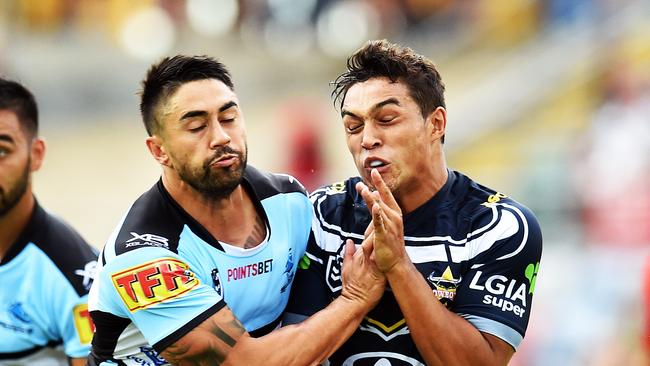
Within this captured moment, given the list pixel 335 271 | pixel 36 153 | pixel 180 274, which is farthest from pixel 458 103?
pixel 180 274

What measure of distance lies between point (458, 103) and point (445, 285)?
399 inches

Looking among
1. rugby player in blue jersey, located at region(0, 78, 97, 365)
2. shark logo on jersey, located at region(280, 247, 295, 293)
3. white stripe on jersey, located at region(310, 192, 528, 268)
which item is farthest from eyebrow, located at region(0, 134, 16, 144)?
white stripe on jersey, located at region(310, 192, 528, 268)

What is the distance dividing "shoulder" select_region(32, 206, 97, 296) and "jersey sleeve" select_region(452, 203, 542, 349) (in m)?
1.91

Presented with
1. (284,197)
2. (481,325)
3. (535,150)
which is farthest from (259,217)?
(535,150)

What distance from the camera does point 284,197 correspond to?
550 centimetres

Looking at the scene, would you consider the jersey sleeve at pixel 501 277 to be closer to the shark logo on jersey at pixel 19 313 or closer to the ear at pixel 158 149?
the ear at pixel 158 149

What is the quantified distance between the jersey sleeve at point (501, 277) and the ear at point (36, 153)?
232 centimetres

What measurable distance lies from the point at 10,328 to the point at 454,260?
2.27 m

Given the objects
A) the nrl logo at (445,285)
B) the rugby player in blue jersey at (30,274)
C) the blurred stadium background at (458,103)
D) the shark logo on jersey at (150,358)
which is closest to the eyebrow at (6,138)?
the rugby player in blue jersey at (30,274)

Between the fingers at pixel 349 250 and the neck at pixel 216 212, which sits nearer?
the fingers at pixel 349 250

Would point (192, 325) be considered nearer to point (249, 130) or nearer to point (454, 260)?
point (454, 260)

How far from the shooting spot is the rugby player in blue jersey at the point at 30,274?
18.7ft

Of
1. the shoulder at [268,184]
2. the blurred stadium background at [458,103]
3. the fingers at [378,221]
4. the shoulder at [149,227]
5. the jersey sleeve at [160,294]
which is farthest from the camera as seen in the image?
the blurred stadium background at [458,103]

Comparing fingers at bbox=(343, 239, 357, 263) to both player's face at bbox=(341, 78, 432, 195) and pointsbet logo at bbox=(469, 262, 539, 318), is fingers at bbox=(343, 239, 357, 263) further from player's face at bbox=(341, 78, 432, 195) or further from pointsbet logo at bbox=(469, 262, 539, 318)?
pointsbet logo at bbox=(469, 262, 539, 318)
